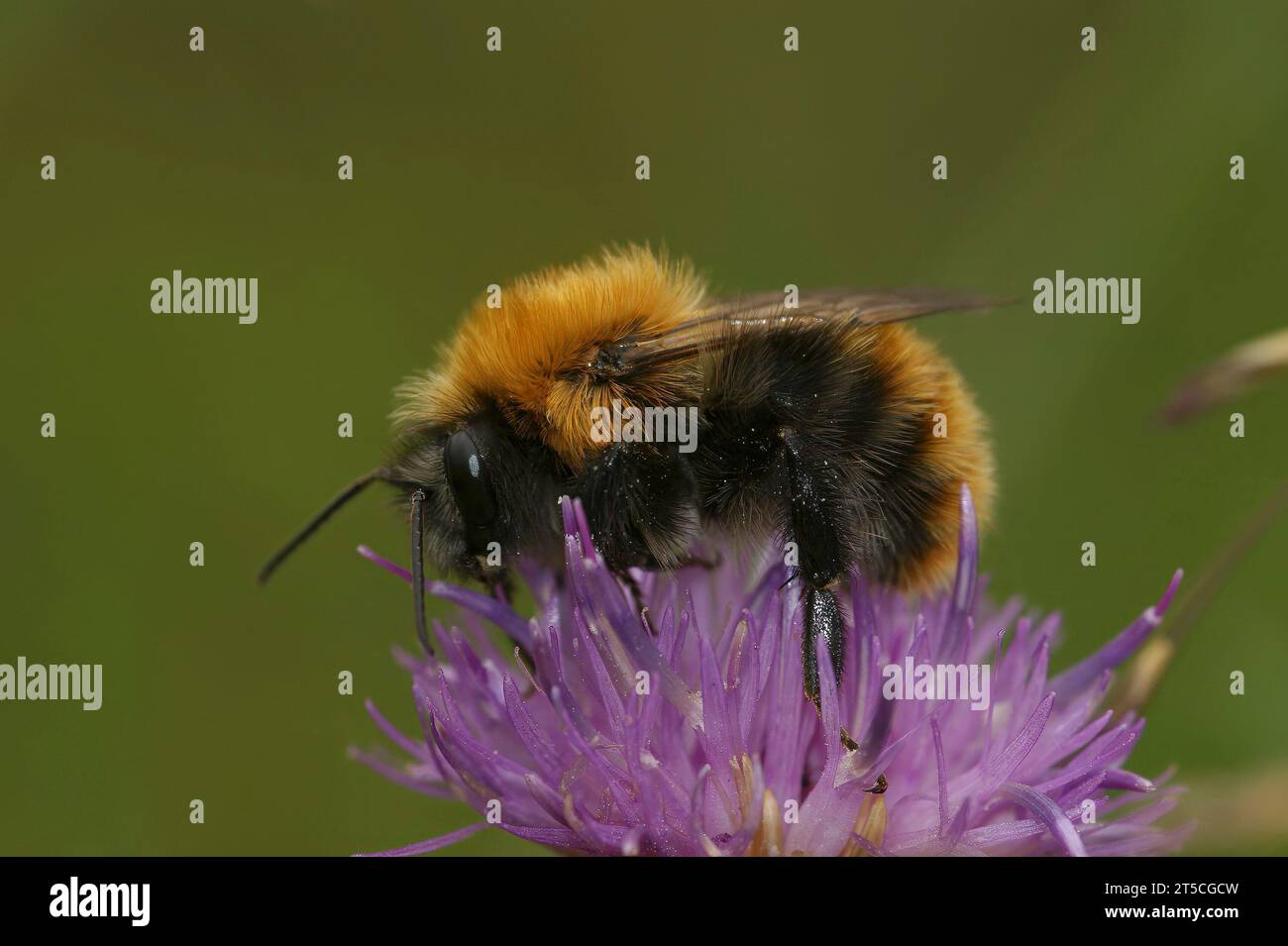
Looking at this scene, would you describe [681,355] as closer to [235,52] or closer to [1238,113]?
[1238,113]

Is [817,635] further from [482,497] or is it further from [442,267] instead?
[442,267]

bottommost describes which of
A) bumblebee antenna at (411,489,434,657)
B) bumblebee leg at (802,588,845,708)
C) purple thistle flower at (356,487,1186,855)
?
purple thistle flower at (356,487,1186,855)

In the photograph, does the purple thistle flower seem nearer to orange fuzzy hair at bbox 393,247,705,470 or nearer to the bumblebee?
the bumblebee

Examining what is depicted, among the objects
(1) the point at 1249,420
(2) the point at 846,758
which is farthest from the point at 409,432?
(1) the point at 1249,420

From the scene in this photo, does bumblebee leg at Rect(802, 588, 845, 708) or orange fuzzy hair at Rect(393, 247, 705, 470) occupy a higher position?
orange fuzzy hair at Rect(393, 247, 705, 470)

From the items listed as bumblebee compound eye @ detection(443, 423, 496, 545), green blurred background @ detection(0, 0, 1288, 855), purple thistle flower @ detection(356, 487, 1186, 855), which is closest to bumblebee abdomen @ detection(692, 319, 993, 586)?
purple thistle flower @ detection(356, 487, 1186, 855)

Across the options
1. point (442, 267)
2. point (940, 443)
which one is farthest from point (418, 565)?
point (442, 267)

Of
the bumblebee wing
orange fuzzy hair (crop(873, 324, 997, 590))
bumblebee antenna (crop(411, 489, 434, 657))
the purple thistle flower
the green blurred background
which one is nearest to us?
the purple thistle flower
